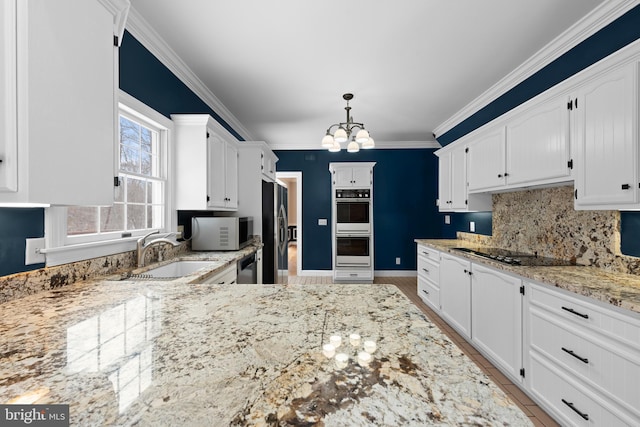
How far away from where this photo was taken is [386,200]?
17.6ft

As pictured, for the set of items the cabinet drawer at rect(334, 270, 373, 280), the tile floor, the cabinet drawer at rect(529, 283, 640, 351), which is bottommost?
the tile floor

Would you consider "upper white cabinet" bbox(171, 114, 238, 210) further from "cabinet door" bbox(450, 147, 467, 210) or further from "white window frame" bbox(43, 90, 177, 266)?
"cabinet door" bbox(450, 147, 467, 210)

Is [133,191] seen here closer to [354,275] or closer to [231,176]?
[231,176]

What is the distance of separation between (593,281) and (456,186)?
200cm

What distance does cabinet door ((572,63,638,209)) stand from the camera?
1.48m

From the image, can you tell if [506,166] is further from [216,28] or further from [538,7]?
[216,28]

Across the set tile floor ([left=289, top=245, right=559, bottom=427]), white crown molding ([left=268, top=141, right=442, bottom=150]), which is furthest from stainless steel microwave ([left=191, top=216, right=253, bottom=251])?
white crown molding ([left=268, top=141, right=442, bottom=150])

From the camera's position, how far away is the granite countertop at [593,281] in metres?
→ 1.30

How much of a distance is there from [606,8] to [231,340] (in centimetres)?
Answer: 301

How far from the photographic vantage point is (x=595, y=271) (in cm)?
184

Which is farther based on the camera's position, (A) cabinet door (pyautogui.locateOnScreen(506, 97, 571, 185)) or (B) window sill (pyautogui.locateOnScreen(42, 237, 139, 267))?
(A) cabinet door (pyautogui.locateOnScreen(506, 97, 571, 185))

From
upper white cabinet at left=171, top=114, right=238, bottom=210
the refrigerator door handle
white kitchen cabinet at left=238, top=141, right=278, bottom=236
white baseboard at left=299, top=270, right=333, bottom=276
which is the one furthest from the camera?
white baseboard at left=299, top=270, right=333, bottom=276

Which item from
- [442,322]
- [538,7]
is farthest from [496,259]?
[538,7]

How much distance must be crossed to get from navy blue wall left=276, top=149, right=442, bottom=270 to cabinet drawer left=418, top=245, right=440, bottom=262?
5.25 ft
